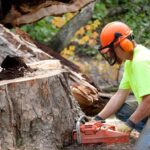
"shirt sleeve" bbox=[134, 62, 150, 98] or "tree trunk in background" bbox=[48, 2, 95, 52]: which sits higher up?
"shirt sleeve" bbox=[134, 62, 150, 98]

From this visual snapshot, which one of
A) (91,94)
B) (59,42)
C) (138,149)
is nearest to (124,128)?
(138,149)

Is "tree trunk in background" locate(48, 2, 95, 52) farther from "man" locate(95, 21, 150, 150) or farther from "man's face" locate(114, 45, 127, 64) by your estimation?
"man's face" locate(114, 45, 127, 64)

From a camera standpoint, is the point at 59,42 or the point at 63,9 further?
the point at 59,42

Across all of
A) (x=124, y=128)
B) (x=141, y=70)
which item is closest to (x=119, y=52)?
(x=141, y=70)

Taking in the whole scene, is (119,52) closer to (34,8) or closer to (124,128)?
(124,128)

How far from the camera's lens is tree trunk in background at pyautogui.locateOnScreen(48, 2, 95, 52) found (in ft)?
26.0

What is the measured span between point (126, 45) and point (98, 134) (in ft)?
2.70

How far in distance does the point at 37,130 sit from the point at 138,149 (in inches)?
33.4

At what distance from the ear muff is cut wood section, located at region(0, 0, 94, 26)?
232cm

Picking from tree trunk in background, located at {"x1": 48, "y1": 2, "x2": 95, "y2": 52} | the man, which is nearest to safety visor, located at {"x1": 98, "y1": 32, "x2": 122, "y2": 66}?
the man

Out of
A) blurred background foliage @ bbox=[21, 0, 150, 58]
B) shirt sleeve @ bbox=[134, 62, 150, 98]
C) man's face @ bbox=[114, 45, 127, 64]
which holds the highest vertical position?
man's face @ bbox=[114, 45, 127, 64]

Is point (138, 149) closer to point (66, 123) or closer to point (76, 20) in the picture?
point (66, 123)

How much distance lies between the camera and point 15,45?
603 cm

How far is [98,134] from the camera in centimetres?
437
